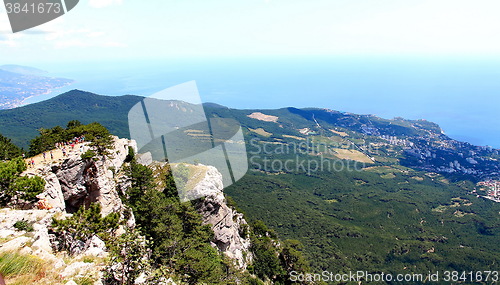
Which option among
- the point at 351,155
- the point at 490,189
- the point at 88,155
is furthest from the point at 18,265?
the point at 351,155

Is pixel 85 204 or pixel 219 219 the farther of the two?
pixel 219 219

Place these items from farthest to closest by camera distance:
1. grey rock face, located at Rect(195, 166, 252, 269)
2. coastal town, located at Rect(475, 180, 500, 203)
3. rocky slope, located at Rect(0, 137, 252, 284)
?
1. coastal town, located at Rect(475, 180, 500, 203)
2. grey rock face, located at Rect(195, 166, 252, 269)
3. rocky slope, located at Rect(0, 137, 252, 284)

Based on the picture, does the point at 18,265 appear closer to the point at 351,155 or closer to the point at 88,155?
the point at 88,155

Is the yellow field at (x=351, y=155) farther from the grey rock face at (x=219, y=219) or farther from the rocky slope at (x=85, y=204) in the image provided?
the grey rock face at (x=219, y=219)

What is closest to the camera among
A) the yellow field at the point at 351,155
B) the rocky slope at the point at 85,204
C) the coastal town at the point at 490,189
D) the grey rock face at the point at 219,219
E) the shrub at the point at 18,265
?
the shrub at the point at 18,265

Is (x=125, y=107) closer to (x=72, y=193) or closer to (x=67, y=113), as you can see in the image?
(x=67, y=113)

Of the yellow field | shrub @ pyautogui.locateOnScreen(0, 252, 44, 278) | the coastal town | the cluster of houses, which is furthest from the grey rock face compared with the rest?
the yellow field

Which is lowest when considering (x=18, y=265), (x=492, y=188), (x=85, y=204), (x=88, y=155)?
(x=492, y=188)

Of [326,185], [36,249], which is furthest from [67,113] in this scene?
[36,249]

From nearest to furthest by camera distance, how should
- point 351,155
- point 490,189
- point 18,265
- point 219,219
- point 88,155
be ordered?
1. point 18,265
2. point 88,155
3. point 219,219
4. point 490,189
5. point 351,155

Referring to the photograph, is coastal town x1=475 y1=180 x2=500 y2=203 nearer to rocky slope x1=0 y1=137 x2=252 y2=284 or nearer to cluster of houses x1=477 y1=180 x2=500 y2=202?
cluster of houses x1=477 y1=180 x2=500 y2=202

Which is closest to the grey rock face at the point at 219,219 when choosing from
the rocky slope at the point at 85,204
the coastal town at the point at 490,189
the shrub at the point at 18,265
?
the rocky slope at the point at 85,204
